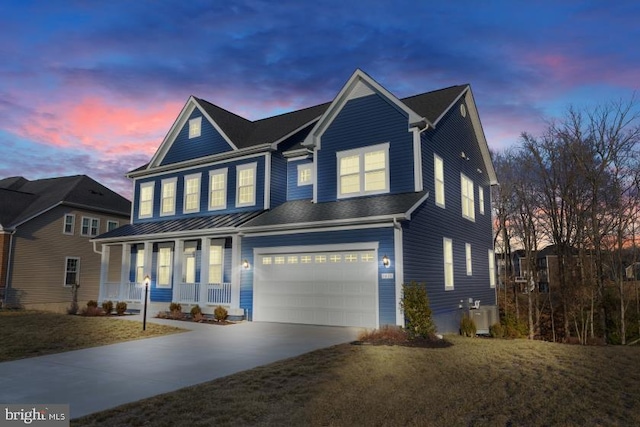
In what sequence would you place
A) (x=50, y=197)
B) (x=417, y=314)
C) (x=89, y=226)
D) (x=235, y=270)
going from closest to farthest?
(x=417, y=314) → (x=235, y=270) → (x=50, y=197) → (x=89, y=226)

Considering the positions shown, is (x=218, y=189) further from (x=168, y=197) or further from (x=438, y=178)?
(x=438, y=178)

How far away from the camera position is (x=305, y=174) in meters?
19.8

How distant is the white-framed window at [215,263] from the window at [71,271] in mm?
13973

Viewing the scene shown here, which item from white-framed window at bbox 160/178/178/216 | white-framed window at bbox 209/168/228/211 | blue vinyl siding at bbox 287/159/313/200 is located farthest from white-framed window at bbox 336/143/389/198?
white-framed window at bbox 160/178/178/216

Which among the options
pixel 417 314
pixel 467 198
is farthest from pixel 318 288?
pixel 467 198

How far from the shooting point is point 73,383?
764 centimetres

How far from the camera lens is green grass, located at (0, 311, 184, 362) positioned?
11227mm

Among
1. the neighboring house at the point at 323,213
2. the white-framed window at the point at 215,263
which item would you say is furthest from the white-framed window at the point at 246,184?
the white-framed window at the point at 215,263

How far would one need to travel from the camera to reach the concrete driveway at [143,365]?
22.7 feet

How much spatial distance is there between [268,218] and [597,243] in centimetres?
1708

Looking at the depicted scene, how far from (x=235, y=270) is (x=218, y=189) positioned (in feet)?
16.8

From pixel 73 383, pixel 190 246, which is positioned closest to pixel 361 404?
pixel 73 383

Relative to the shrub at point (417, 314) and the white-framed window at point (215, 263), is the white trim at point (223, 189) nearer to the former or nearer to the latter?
the white-framed window at point (215, 263)

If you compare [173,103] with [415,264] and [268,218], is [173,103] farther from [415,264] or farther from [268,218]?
[415,264]
